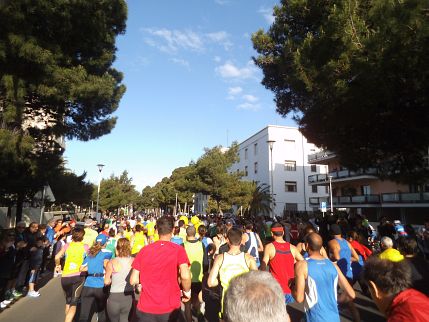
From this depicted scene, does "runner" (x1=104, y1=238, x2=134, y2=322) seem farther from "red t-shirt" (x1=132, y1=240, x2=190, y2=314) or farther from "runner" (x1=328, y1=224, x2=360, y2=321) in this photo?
"runner" (x1=328, y1=224, x2=360, y2=321)

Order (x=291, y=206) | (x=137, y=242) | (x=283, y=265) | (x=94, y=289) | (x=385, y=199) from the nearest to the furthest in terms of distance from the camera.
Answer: (x=283, y=265) < (x=94, y=289) < (x=137, y=242) < (x=385, y=199) < (x=291, y=206)

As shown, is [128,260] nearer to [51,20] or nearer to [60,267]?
[60,267]

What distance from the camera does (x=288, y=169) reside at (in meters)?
48.9

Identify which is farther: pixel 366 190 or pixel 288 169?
pixel 288 169

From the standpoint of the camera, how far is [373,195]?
32.8m

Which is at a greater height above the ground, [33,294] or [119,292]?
[119,292]

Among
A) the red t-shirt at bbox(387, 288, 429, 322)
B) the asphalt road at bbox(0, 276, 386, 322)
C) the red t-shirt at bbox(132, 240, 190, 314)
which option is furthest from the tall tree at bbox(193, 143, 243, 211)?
the red t-shirt at bbox(387, 288, 429, 322)

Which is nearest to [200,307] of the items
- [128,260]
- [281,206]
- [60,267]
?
[128,260]

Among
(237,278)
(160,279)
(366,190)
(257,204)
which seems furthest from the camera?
(257,204)

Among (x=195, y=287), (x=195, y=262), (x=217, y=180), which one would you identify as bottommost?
(x=195, y=287)

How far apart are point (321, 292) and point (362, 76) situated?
28.7ft

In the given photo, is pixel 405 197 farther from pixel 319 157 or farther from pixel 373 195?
pixel 319 157

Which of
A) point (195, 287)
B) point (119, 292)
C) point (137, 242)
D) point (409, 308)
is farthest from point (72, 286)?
point (409, 308)

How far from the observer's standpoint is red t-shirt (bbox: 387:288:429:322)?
198cm
